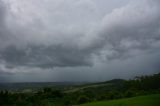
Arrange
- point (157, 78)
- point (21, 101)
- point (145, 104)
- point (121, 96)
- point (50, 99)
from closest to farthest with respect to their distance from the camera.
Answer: point (145, 104) < point (121, 96) < point (21, 101) < point (50, 99) < point (157, 78)

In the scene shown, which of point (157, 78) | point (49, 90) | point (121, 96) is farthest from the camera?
point (157, 78)

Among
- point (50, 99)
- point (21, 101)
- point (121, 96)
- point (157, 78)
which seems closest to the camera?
point (121, 96)

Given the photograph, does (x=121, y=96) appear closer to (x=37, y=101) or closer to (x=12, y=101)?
(x=37, y=101)

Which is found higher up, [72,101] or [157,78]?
[157,78]

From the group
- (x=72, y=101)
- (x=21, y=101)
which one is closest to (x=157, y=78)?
(x=72, y=101)

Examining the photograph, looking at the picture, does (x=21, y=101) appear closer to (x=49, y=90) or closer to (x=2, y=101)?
(x=2, y=101)

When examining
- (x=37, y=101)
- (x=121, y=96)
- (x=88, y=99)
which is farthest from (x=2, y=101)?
(x=121, y=96)

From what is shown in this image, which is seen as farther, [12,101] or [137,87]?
[137,87]

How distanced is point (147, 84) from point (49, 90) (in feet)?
123

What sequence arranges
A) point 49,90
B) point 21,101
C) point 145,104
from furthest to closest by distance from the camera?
point 49,90, point 21,101, point 145,104

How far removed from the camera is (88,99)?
86.6m

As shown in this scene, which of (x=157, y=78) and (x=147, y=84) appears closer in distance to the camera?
(x=147, y=84)

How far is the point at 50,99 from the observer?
97.9 metres

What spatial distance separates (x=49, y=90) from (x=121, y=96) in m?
31.8
